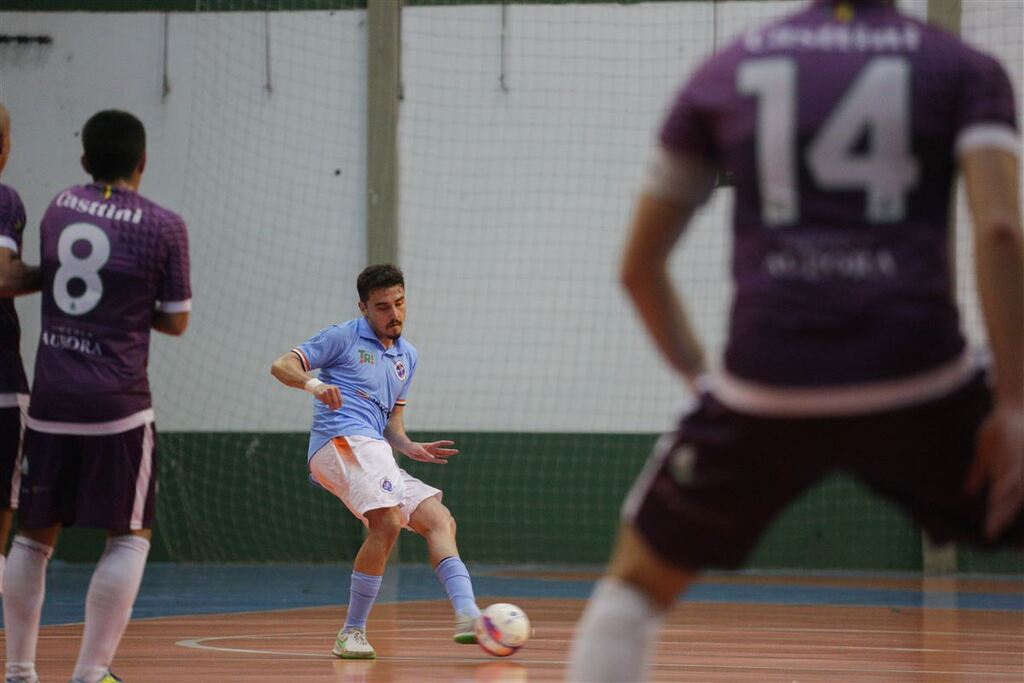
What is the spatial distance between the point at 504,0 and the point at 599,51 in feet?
3.28

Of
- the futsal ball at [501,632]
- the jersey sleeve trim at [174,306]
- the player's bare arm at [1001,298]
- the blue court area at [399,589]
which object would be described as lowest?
the blue court area at [399,589]

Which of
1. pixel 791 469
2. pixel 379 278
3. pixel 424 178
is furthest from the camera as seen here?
pixel 424 178

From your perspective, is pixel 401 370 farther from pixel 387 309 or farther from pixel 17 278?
pixel 17 278

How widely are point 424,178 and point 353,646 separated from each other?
7288 millimetres

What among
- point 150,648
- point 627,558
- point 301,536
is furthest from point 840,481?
point 627,558

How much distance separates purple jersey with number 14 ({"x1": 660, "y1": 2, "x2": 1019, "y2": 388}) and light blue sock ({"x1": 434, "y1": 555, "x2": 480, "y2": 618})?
14.1 ft

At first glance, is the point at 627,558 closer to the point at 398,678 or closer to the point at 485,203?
the point at 398,678

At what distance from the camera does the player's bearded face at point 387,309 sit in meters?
6.87

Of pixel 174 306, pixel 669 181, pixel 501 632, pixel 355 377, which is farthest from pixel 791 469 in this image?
pixel 355 377

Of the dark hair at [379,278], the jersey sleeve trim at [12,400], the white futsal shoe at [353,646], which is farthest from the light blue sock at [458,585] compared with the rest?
the jersey sleeve trim at [12,400]

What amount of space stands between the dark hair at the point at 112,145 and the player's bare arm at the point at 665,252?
2.28 meters

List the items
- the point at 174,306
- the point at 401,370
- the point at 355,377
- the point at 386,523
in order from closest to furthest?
the point at 174,306, the point at 386,523, the point at 355,377, the point at 401,370

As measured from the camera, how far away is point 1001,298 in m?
2.32

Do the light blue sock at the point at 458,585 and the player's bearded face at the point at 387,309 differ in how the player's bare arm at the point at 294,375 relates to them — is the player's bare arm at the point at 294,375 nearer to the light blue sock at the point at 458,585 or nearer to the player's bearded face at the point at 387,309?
the player's bearded face at the point at 387,309
